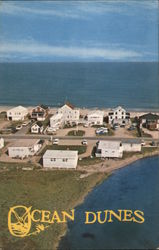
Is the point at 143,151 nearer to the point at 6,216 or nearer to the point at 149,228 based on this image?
the point at 149,228

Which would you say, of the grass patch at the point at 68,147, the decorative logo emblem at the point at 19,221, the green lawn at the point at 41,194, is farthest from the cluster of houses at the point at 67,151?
the decorative logo emblem at the point at 19,221

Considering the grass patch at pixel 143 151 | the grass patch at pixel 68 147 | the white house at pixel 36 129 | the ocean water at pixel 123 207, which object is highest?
the white house at pixel 36 129

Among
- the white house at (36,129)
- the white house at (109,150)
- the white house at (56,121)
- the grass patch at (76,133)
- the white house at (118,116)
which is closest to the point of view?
the white house at (109,150)

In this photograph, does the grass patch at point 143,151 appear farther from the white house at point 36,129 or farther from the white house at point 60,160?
the white house at point 36,129

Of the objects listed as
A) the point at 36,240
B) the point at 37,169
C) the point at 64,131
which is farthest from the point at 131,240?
the point at 64,131

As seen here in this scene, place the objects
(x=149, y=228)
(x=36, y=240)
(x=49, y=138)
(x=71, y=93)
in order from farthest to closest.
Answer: (x=71, y=93), (x=49, y=138), (x=149, y=228), (x=36, y=240)

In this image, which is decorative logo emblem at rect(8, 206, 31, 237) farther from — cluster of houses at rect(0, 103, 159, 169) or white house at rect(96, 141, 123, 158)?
white house at rect(96, 141, 123, 158)
